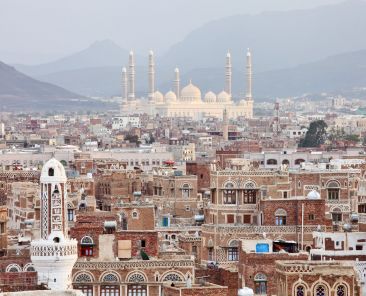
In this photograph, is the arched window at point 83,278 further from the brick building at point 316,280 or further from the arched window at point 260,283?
the brick building at point 316,280

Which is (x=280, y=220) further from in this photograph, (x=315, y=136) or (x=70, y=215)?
(x=315, y=136)

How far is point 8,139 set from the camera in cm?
14162

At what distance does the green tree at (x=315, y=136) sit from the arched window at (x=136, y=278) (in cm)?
9338

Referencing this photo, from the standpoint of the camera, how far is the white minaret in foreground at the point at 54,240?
30.8m

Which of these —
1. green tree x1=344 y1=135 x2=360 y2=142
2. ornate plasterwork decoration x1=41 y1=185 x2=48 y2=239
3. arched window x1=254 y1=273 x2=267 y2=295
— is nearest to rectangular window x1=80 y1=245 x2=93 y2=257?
arched window x1=254 y1=273 x2=267 y2=295

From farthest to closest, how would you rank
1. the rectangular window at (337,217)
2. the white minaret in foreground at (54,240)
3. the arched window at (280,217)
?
the rectangular window at (337,217)
the arched window at (280,217)
the white minaret in foreground at (54,240)

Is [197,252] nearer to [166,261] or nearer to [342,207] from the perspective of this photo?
[342,207]

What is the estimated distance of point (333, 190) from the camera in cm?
4988

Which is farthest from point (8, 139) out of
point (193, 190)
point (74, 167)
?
point (193, 190)

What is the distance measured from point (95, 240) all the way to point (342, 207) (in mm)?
13605

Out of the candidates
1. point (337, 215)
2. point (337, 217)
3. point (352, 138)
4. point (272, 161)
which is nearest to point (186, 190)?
point (337, 215)

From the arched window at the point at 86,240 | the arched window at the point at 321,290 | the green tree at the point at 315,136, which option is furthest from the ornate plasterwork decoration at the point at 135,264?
the green tree at the point at 315,136

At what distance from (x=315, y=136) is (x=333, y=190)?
85.4m

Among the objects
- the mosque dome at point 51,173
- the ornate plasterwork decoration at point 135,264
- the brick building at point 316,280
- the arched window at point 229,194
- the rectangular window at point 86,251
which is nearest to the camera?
the brick building at point 316,280
